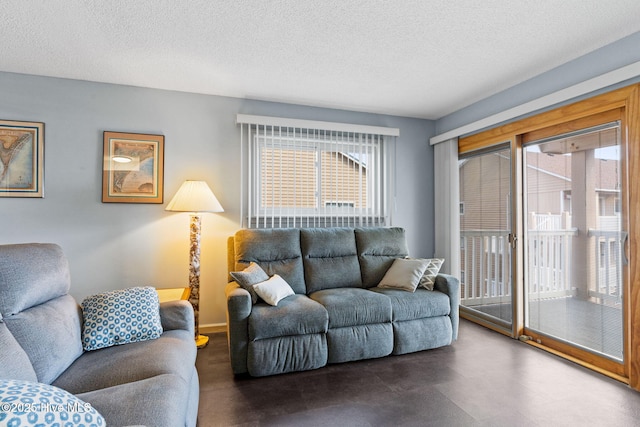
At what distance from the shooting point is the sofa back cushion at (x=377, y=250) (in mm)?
3273

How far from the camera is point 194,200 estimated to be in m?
2.90

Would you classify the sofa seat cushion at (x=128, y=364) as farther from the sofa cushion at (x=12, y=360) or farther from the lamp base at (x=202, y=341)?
the lamp base at (x=202, y=341)

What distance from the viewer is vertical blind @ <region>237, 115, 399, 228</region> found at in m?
3.50

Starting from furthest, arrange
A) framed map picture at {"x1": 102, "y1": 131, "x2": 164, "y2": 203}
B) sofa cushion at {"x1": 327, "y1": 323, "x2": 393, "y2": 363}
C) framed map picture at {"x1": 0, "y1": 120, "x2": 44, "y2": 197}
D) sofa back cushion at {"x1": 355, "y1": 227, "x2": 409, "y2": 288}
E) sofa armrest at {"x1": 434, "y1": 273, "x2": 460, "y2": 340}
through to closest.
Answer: sofa back cushion at {"x1": 355, "y1": 227, "x2": 409, "y2": 288} → framed map picture at {"x1": 102, "y1": 131, "x2": 164, "y2": 203} → sofa armrest at {"x1": 434, "y1": 273, "x2": 460, "y2": 340} → framed map picture at {"x1": 0, "y1": 120, "x2": 44, "y2": 197} → sofa cushion at {"x1": 327, "y1": 323, "x2": 393, "y2": 363}

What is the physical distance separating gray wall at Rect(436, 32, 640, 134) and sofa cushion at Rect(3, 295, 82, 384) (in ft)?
12.4

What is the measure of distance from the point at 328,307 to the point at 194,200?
4.96 ft

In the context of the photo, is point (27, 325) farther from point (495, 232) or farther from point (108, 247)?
point (495, 232)

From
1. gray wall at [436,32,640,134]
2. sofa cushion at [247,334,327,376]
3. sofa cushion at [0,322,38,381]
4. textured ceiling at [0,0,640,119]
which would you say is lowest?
sofa cushion at [247,334,327,376]

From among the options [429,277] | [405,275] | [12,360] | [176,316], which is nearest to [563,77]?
[429,277]

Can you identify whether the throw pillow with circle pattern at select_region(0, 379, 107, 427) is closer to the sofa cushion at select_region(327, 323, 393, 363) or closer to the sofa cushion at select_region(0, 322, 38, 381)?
the sofa cushion at select_region(0, 322, 38, 381)

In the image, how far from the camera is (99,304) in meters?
1.88

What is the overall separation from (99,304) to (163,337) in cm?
42

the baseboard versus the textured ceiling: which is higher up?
the textured ceiling

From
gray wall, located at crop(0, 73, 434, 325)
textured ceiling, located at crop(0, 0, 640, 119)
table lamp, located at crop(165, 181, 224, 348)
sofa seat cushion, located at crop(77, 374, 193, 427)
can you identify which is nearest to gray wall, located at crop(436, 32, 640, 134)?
textured ceiling, located at crop(0, 0, 640, 119)
